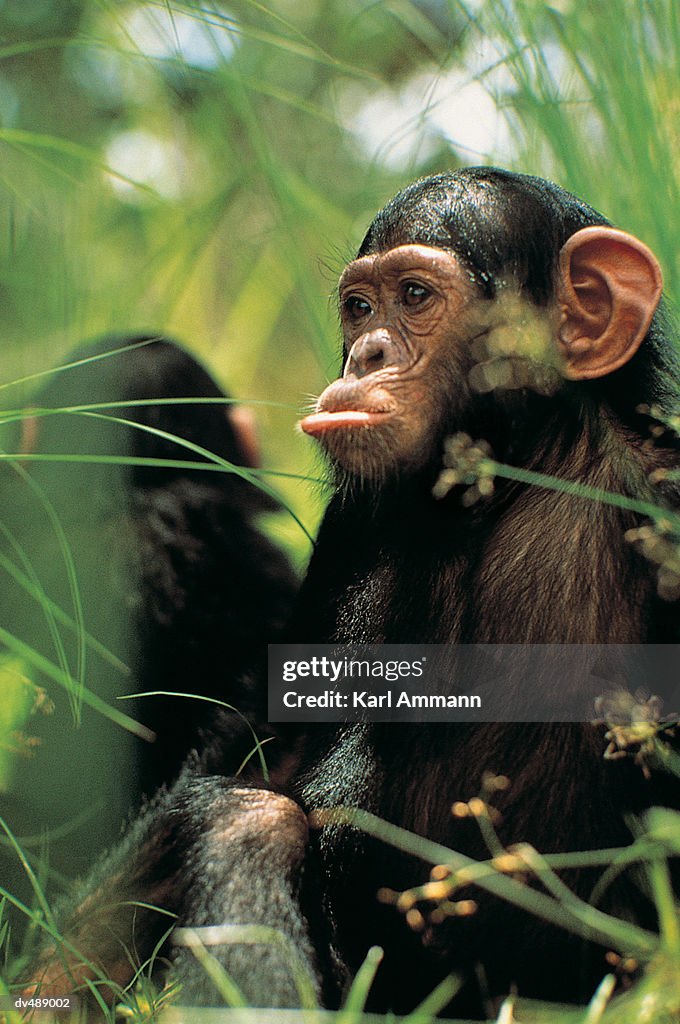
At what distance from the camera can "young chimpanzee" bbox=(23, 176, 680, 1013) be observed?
6.50ft

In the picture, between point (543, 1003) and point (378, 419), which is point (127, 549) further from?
point (543, 1003)

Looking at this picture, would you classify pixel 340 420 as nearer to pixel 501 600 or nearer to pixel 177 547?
pixel 501 600

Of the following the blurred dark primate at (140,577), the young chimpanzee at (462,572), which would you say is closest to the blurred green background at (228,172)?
the blurred dark primate at (140,577)

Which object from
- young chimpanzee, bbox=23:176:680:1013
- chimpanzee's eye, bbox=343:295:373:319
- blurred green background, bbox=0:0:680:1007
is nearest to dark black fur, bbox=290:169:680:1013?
young chimpanzee, bbox=23:176:680:1013

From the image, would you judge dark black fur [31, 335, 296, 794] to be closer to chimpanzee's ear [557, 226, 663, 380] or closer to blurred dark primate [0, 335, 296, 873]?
blurred dark primate [0, 335, 296, 873]

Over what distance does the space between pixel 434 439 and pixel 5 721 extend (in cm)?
133

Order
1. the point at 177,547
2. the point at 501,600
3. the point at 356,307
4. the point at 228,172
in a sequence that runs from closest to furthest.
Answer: the point at 501,600, the point at 356,307, the point at 177,547, the point at 228,172

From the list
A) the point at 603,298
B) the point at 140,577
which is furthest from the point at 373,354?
the point at 140,577

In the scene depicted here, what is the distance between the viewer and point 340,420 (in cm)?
214

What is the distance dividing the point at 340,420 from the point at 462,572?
1.32 feet

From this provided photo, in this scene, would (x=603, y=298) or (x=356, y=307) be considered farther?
(x=356, y=307)

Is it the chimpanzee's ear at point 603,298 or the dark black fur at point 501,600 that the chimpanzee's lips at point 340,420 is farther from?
the chimpanzee's ear at point 603,298

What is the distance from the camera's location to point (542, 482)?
1.88m

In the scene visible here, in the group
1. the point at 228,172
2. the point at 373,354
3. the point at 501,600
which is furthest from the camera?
the point at 228,172
